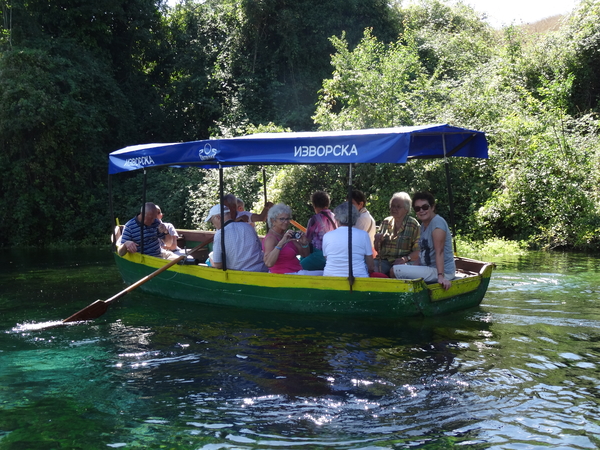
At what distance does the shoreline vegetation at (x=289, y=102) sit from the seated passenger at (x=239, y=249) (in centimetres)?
731

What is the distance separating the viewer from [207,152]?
746 centimetres

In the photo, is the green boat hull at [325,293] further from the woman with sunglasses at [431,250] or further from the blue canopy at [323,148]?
the blue canopy at [323,148]

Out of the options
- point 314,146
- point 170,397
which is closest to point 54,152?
point 314,146

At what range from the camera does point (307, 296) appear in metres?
7.10

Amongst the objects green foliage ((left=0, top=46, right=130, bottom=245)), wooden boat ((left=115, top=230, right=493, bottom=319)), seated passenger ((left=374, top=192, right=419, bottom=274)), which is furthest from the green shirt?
green foliage ((left=0, top=46, right=130, bottom=245))

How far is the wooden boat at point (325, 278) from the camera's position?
639cm

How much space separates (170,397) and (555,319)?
14.5 feet

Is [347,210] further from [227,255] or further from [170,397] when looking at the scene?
[170,397]

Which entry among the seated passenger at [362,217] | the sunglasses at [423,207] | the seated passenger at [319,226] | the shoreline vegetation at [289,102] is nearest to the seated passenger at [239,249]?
the seated passenger at [319,226]

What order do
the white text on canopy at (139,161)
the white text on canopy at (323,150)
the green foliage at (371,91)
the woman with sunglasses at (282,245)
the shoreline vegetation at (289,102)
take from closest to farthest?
the white text on canopy at (323,150), the woman with sunglasses at (282,245), the white text on canopy at (139,161), the shoreline vegetation at (289,102), the green foliage at (371,91)

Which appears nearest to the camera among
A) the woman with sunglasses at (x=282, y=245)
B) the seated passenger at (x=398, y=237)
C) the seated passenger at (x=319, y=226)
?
the woman with sunglasses at (x=282, y=245)

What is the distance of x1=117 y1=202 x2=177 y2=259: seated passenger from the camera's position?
9.13m

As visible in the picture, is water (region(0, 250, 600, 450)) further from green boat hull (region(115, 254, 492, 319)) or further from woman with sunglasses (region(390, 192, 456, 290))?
woman with sunglasses (region(390, 192, 456, 290))

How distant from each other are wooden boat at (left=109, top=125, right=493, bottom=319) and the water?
19 cm
